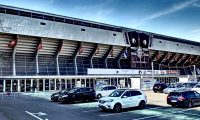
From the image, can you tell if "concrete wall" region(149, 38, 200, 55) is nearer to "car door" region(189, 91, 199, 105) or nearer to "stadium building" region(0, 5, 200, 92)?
"stadium building" region(0, 5, 200, 92)

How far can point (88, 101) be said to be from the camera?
2755 cm

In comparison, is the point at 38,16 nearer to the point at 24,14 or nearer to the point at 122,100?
the point at 24,14

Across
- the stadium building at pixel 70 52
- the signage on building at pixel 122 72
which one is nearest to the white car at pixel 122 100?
the stadium building at pixel 70 52

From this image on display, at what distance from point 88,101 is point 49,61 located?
82.6 feet

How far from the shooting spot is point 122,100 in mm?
19094

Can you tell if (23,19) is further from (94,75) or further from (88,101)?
(88,101)

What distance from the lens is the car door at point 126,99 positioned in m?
19.2

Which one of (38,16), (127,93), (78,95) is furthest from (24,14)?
(127,93)

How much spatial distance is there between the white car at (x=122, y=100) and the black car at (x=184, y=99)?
2.62 meters

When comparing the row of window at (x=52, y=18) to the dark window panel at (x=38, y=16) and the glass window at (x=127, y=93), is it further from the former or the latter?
the glass window at (x=127, y=93)

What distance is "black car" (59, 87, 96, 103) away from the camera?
2577 centimetres

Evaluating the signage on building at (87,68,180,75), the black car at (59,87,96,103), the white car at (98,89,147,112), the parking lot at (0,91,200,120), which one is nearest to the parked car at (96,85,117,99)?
the black car at (59,87,96,103)

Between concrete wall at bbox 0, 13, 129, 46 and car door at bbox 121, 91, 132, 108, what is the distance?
2458cm

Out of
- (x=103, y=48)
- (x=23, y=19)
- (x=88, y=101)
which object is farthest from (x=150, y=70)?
(x=88, y=101)
